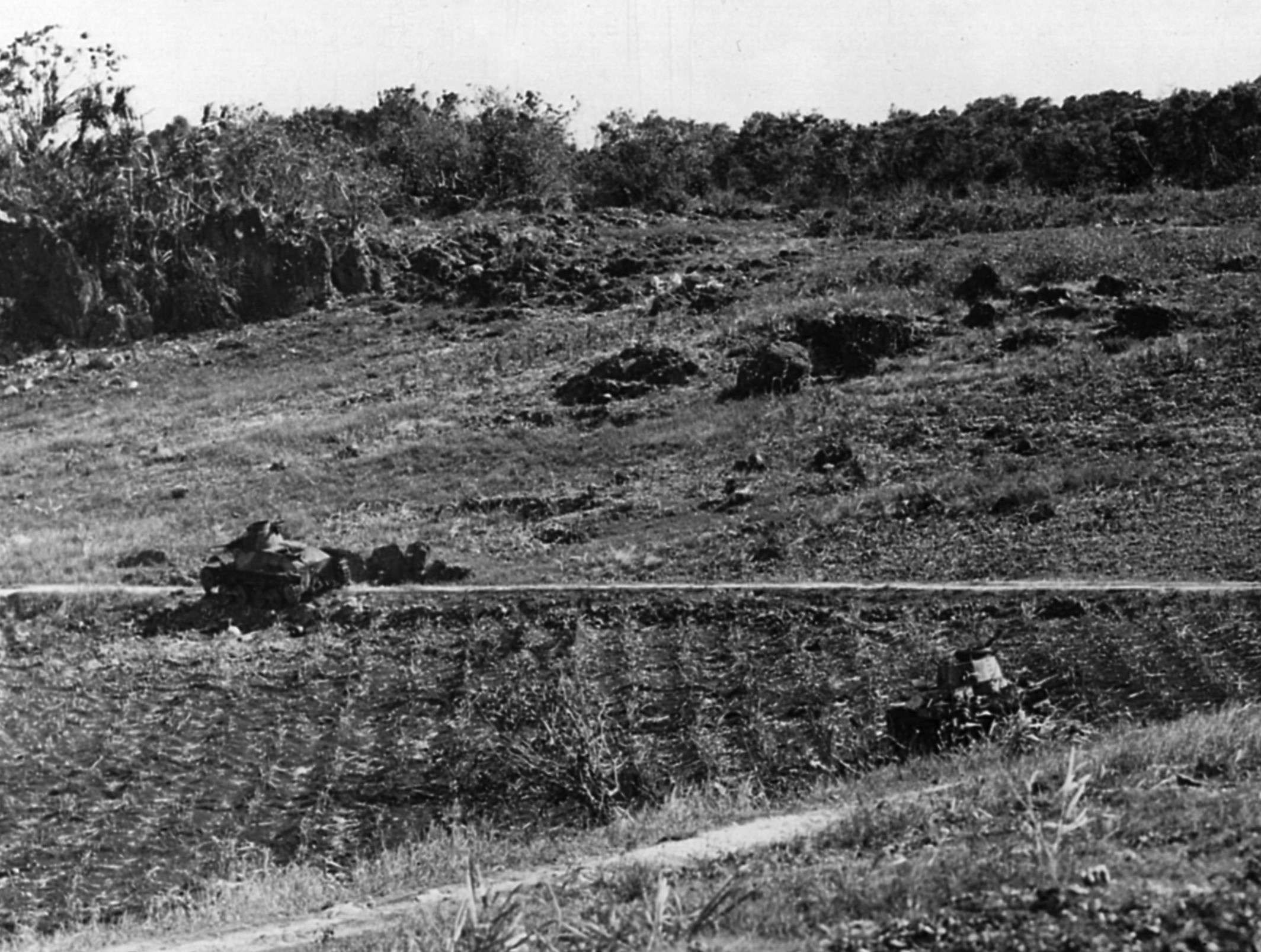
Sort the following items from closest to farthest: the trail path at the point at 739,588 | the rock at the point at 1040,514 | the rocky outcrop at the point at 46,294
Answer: the trail path at the point at 739,588 → the rock at the point at 1040,514 → the rocky outcrop at the point at 46,294

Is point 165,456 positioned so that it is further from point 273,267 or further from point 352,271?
point 352,271

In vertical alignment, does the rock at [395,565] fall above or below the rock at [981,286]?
below

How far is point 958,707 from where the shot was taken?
420 inches

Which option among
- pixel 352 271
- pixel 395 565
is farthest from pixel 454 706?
pixel 352 271

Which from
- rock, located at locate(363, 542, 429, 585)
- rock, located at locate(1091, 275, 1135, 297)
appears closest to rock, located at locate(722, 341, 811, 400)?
rock, located at locate(1091, 275, 1135, 297)

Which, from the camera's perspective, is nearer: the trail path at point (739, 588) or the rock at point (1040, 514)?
the trail path at point (739, 588)

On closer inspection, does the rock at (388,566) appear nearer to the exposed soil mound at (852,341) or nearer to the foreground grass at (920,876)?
the foreground grass at (920,876)

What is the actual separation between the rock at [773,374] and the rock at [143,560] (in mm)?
10987

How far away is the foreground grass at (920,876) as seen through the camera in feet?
17.4

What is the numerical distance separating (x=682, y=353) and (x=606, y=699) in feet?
52.2

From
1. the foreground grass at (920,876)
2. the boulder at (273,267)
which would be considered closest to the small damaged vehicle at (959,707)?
the foreground grass at (920,876)

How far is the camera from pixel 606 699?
532 inches

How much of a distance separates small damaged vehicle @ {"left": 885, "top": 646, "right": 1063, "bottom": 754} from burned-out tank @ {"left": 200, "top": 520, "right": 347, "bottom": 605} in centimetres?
905

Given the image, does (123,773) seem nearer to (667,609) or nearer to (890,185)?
(667,609)
